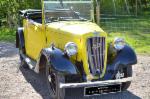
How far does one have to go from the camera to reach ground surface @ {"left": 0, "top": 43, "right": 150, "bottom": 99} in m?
6.45

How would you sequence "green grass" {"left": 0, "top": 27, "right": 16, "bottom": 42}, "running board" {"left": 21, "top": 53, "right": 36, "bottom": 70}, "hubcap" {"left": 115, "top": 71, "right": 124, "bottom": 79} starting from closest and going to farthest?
"hubcap" {"left": 115, "top": 71, "right": 124, "bottom": 79}
"running board" {"left": 21, "top": 53, "right": 36, "bottom": 70}
"green grass" {"left": 0, "top": 27, "right": 16, "bottom": 42}

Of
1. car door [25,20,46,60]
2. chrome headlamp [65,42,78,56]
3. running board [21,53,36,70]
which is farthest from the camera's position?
car door [25,20,46,60]

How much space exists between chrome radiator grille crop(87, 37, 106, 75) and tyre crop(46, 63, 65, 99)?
Result: 594mm

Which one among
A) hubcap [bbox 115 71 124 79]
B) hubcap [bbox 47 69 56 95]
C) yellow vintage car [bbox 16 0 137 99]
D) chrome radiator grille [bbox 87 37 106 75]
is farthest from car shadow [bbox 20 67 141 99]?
chrome radiator grille [bbox 87 37 106 75]

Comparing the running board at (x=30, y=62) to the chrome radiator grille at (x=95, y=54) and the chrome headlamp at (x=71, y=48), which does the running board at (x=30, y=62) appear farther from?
the chrome radiator grille at (x=95, y=54)

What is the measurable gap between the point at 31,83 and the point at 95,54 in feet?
6.74

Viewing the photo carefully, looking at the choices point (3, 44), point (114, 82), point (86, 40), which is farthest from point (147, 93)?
point (3, 44)

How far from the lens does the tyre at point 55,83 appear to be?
5.79m

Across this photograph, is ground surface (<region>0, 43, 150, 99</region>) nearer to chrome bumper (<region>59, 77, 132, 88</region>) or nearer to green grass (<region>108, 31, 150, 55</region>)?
chrome bumper (<region>59, 77, 132, 88</region>)

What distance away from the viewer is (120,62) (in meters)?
6.15

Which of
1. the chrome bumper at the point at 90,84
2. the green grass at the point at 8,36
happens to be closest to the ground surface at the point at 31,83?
the chrome bumper at the point at 90,84

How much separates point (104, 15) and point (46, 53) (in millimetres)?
15657

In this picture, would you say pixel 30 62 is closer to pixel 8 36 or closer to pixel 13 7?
pixel 8 36

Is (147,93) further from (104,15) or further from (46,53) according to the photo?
(104,15)
